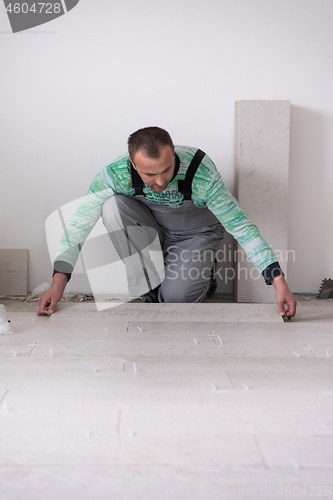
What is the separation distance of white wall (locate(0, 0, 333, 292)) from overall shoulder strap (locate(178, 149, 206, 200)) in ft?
2.28

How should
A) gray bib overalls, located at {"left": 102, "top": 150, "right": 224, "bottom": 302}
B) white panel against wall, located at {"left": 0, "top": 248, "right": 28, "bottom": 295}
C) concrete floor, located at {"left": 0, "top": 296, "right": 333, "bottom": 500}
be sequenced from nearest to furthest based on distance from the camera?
1. concrete floor, located at {"left": 0, "top": 296, "right": 333, "bottom": 500}
2. gray bib overalls, located at {"left": 102, "top": 150, "right": 224, "bottom": 302}
3. white panel against wall, located at {"left": 0, "top": 248, "right": 28, "bottom": 295}

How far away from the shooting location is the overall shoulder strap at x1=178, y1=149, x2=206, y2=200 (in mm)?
1858

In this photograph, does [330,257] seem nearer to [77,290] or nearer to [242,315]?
[242,315]

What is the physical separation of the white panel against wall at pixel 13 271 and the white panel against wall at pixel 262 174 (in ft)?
4.60

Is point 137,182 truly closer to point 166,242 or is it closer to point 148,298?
point 166,242

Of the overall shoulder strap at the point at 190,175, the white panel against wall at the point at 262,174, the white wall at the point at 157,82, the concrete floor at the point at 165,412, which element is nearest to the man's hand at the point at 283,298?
the concrete floor at the point at 165,412

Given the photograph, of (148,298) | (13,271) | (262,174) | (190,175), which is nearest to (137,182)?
(190,175)

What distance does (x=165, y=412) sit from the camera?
911 mm

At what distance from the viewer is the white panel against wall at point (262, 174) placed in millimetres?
2391

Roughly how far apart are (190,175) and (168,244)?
0.57m

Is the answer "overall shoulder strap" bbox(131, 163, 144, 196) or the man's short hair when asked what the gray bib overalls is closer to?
"overall shoulder strap" bbox(131, 163, 144, 196)

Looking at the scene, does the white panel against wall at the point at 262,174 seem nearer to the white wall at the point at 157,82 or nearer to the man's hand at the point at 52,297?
the white wall at the point at 157,82

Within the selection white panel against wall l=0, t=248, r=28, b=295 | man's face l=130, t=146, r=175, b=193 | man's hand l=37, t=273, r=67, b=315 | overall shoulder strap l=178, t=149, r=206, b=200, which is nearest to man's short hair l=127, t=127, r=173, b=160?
man's face l=130, t=146, r=175, b=193

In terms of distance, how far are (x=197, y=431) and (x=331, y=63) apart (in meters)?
2.50
